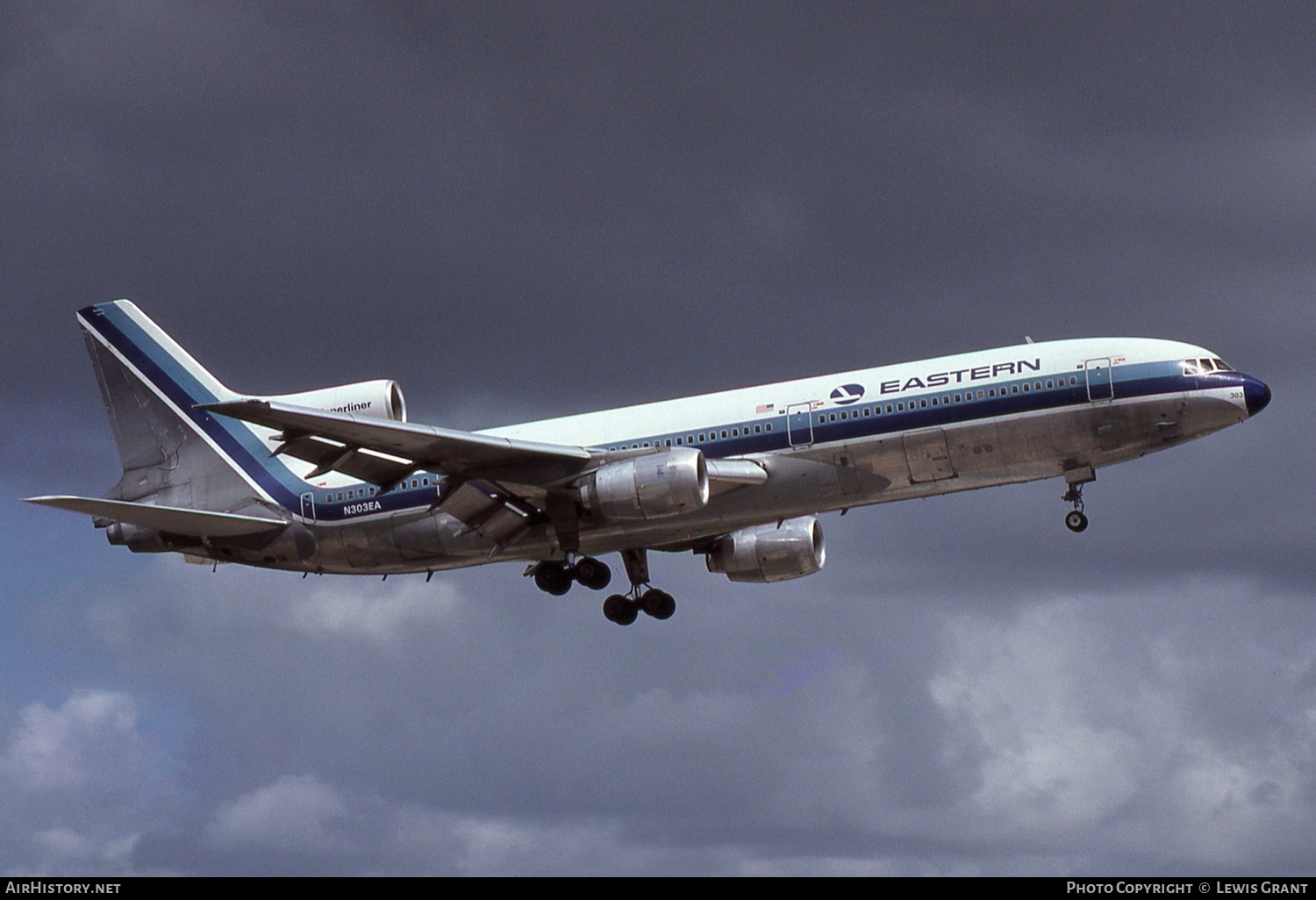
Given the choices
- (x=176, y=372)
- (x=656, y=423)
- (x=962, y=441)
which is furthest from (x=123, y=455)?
(x=962, y=441)

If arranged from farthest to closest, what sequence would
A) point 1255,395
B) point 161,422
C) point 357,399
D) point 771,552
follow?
point 161,422
point 771,552
point 357,399
point 1255,395

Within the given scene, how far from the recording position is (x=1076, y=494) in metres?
52.3

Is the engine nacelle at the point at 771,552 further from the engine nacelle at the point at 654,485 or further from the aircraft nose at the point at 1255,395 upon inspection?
the aircraft nose at the point at 1255,395

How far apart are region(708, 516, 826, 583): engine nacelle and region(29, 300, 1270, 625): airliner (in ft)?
0.33

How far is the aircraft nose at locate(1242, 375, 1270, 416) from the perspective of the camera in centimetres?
5041

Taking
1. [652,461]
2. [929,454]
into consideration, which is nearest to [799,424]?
[929,454]

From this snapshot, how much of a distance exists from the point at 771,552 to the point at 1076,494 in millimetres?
12308

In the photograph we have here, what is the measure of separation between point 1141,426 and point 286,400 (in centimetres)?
2619

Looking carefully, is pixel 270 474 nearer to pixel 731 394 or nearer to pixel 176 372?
pixel 176 372

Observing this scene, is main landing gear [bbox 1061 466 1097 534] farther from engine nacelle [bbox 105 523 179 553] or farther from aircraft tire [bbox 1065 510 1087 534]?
engine nacelle [bbox 105 523 179 553]

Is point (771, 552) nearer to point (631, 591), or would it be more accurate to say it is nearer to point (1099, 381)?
point (631, 591)

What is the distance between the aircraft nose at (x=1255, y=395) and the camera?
50406 millimetres

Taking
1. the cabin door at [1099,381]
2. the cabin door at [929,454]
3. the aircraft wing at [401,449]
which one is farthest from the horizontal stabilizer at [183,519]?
the cabin door at [1099,381]

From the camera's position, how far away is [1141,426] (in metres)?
50.5
